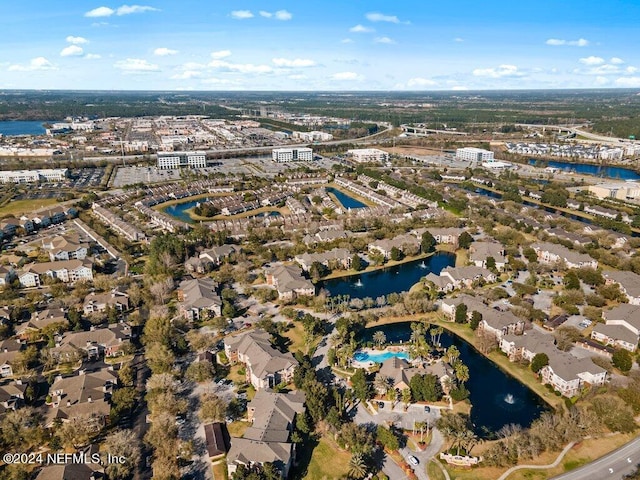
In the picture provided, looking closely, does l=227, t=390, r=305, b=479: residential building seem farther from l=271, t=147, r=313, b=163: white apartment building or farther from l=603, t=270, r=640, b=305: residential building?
l=271, t=147, r=313, b=163: white apartment building

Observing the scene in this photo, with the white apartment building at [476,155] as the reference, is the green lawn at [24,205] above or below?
below

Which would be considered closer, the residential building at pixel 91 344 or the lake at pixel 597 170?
the residential building at pixel 91 344

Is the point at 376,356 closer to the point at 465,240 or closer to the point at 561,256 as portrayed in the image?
the point at 465,240

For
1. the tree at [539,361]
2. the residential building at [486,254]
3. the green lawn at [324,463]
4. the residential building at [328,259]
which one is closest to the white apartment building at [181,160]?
the residential building at [328,259]

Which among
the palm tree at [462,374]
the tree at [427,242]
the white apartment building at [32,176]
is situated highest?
the white apartment building at [32,176]

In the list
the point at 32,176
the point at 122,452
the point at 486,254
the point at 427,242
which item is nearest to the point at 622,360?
the point at 486,254

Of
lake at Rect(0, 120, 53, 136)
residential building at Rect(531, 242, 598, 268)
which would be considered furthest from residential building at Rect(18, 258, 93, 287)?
lake at Rect(0, 120, 53, 136)

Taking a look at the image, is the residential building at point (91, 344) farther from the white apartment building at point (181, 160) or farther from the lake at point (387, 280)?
the white apartment building at point (181, 160)
